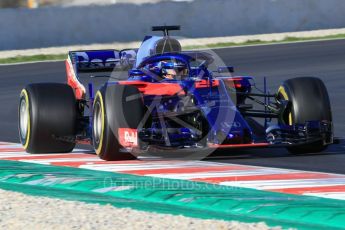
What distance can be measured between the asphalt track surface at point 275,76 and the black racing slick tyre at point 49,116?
5.12 feet

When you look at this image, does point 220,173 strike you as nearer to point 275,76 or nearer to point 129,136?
point 129,136

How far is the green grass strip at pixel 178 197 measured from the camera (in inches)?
265

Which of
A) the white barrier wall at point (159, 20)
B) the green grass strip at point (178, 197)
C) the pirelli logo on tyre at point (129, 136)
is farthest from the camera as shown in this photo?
the white barrier wall at point (159, 20)

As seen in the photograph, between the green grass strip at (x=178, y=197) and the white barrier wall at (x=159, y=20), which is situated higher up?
the white barrier wall at (x=159, y=20)

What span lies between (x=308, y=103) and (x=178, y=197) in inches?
112

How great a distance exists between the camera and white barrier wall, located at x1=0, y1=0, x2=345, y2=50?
25.8 meters

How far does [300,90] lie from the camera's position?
10.1 meters

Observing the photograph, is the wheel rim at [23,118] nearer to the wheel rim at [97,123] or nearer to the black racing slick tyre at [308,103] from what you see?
the wheel rim at [97,123]

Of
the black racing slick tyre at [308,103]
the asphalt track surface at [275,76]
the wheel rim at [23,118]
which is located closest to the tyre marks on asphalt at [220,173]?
the wheel rim at [23,118]

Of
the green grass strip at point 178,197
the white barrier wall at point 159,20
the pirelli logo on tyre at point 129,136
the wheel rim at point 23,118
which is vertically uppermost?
the white barrier wall at point 159,20

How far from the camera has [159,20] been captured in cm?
2755

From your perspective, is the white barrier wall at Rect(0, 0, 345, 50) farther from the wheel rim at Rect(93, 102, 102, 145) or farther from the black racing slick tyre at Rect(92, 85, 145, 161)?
the black racing slick tyre at Rect(92, 85, 145, 161)

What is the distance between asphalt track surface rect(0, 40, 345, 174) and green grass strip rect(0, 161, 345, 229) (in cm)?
166

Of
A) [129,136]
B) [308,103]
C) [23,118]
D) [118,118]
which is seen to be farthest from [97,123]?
[308,103]
